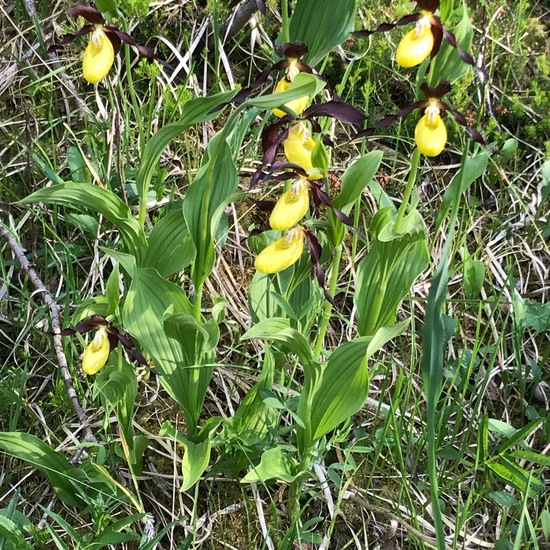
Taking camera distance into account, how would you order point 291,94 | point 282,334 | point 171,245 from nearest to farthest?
point 291,94 → point 282,334 → point 171,245

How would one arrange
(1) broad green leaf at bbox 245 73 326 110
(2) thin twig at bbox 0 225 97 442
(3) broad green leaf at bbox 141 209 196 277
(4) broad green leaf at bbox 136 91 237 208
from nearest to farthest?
(1) broad green leaf at bbox 245 73 326 110
(4) broad green leaf at bbox 136 91 237 208
(3) broad green leaf at bbox 141 209 196 277
(2) thin twig at bbox 0 225 97 442

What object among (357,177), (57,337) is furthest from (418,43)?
(57,337)

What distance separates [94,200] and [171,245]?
22cm

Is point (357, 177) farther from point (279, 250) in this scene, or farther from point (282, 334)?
Result: point (282, 334)

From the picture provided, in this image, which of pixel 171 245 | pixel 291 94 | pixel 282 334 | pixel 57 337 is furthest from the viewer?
pixel 57 337

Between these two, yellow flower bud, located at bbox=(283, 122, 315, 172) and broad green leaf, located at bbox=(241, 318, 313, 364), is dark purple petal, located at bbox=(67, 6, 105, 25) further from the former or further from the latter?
broad green leaf, located at bbox=(241, 318, 313, 364)

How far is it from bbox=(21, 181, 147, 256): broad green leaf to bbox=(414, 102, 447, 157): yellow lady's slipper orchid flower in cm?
73

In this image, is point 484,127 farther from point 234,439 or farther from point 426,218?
point 234,439

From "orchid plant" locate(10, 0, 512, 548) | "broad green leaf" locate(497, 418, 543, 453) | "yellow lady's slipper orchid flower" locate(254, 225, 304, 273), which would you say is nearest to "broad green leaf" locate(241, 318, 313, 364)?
"orchid plant" locate(10, 0, 512, 548)

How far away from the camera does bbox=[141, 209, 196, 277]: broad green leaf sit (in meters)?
1.55

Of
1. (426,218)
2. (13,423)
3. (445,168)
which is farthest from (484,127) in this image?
(13,423)

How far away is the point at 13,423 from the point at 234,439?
59 cm

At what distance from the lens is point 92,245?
80.9 inches

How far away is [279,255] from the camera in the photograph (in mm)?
1473
